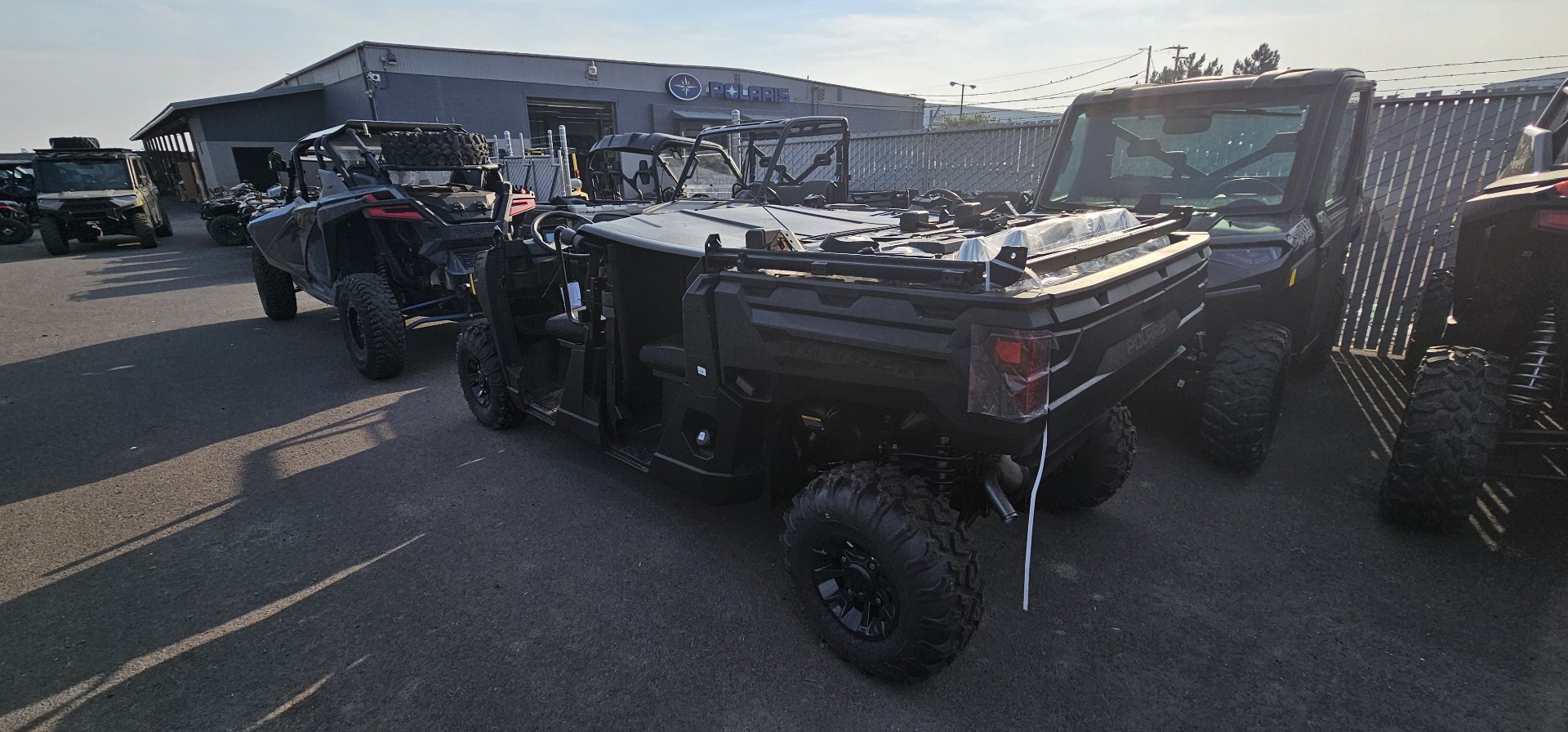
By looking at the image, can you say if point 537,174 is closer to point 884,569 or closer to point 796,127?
point 796,127

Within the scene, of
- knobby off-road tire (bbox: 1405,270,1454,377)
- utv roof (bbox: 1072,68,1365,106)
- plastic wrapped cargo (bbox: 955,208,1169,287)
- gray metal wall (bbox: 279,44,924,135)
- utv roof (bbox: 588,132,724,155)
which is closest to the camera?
plastic wrapped cargo (bbox: 955,208,1169,287)

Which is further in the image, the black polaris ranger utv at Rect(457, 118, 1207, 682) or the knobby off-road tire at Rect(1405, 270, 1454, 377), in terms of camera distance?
the knobby off-road tire at Rect(1405, 270, 1454, 377)

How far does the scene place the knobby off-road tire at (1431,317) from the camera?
198 inches

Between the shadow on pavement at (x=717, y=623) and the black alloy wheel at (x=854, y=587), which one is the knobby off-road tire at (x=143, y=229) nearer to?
the shadow on pavement at (x=717, y=623)

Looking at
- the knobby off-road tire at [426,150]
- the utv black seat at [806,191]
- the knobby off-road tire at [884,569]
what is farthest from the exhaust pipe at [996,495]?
the knobby off-road tire at [426,150]

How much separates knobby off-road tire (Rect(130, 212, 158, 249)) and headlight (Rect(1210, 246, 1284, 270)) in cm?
2124

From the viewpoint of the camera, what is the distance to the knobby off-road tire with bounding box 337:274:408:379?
5.89 m

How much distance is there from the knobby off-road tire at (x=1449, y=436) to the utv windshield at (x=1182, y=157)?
5.16 feet

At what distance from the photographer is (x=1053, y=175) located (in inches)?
203

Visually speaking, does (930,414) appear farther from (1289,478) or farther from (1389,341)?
(1389,341)

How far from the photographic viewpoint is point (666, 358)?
3.06 meters

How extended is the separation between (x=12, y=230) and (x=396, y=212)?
19.9m

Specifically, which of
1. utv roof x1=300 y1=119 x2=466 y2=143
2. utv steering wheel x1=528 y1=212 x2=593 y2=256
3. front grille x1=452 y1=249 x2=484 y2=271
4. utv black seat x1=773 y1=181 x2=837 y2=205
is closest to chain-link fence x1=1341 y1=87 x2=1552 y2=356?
utv black seat x1=773 y1=181 x2=837 y2=205

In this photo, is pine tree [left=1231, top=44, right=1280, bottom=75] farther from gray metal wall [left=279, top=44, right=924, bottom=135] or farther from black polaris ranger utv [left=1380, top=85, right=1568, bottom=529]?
black polaris ranger utv [left=1380, top=85, right=1568, bottom=529]
